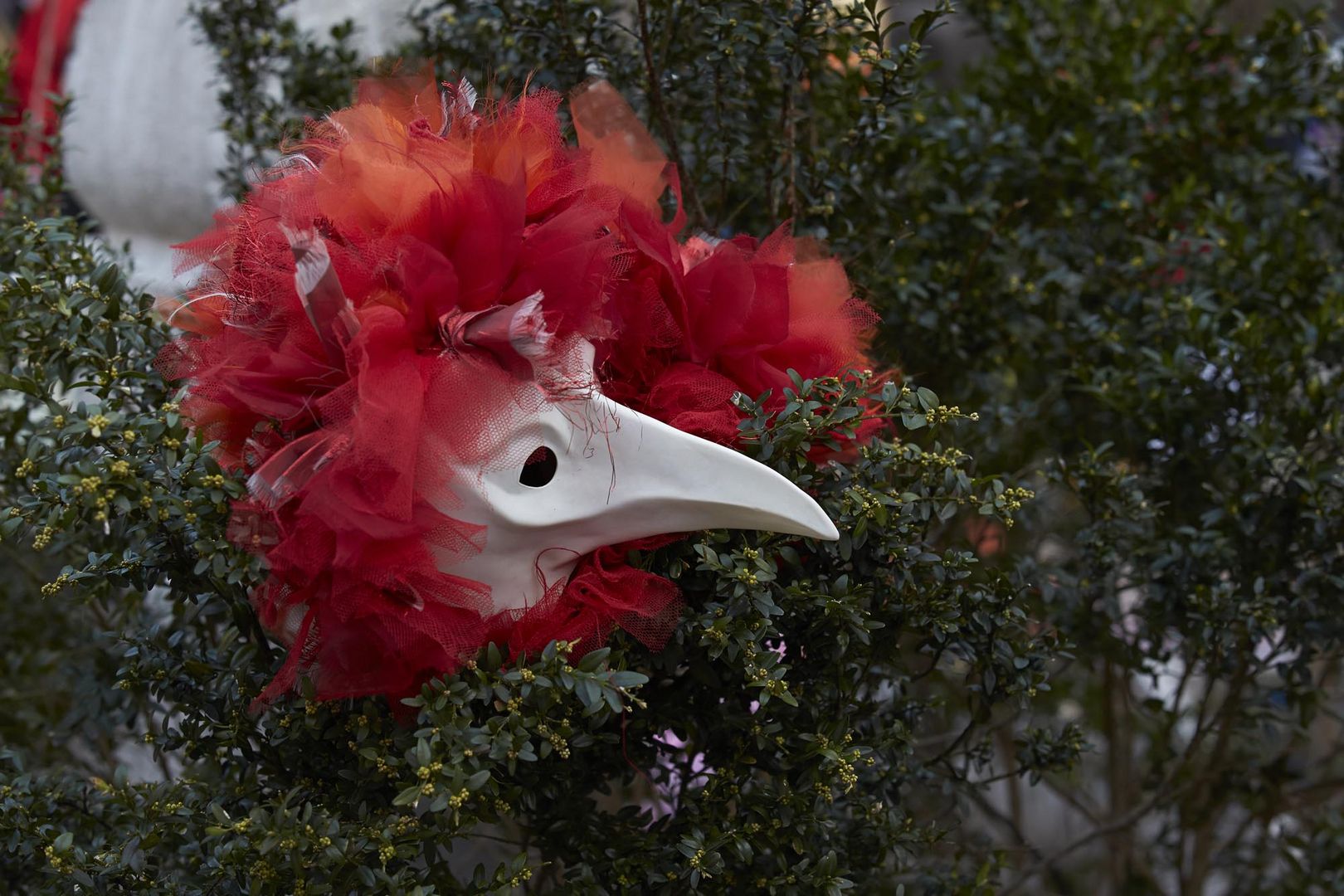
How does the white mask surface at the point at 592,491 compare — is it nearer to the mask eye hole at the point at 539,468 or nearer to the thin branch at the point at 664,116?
the mask eye hole at the point at 539,468

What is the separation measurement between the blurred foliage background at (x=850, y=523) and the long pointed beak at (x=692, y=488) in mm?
52

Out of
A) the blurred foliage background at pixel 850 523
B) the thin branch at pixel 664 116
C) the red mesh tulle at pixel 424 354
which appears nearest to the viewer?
the red mesh tulle at pixel 424 354

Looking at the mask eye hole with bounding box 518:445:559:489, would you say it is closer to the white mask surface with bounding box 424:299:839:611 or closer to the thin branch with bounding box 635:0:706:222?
the white mask surface with bounding box 424:299:839:611

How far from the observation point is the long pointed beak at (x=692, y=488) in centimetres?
101

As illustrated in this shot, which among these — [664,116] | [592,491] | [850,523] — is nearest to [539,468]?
[592,491]

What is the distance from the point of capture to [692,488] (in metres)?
1.03

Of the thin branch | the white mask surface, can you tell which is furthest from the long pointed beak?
the thin branch

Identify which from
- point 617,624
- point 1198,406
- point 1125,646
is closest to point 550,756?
point 617,624

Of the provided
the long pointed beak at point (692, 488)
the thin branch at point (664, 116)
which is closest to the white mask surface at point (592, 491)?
the long pointed beak at point (692, 488)

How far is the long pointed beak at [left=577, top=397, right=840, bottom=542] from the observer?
1.01 m

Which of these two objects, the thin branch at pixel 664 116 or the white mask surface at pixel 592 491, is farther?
the thin branch at pixel 664 116

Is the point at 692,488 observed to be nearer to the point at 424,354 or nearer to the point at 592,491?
the point at 592,491

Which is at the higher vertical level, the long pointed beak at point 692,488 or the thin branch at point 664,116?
the thin branch at point 664,116

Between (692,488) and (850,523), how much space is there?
0.18 metres
